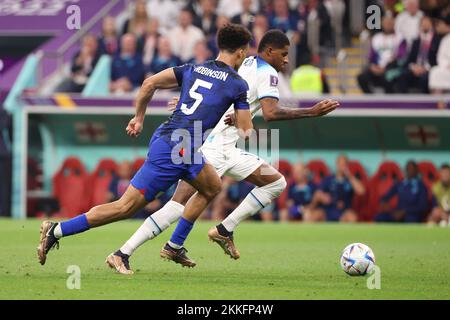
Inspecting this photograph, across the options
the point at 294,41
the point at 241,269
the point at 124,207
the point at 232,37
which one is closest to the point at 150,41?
the point at 294,41

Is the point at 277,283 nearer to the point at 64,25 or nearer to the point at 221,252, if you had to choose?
the point at 221,252

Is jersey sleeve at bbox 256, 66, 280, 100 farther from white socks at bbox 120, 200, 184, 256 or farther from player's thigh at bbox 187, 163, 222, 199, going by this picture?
white socks at bbox 120, 200, 184, 256

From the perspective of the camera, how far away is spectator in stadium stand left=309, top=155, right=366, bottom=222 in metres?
20.6

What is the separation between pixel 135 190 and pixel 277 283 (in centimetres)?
154

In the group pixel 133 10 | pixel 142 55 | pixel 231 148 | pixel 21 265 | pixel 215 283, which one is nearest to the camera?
pixel 215 283

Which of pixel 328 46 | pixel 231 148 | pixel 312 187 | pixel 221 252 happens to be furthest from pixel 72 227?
pixel 328 46

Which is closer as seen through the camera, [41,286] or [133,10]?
[41,286]

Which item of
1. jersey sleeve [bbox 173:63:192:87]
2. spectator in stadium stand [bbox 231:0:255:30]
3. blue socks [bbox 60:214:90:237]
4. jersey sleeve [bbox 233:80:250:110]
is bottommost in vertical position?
blue socks [bbox 60:214:90:237]

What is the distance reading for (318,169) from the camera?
21344mm

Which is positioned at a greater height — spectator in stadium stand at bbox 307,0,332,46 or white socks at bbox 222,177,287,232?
spectator in stadium stand at bbox 307,0,332,46

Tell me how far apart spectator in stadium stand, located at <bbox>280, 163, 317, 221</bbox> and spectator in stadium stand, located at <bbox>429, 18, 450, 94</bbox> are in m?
3.09

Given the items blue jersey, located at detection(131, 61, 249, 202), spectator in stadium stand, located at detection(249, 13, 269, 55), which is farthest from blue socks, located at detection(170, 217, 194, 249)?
spectator in stadium stand, located at detection(249, 13, 269, 55)

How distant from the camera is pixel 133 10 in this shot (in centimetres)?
2403

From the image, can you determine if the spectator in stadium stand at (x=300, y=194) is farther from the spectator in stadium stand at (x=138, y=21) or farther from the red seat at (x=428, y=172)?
the spectator in stadium stand at (x=138, y=21)
